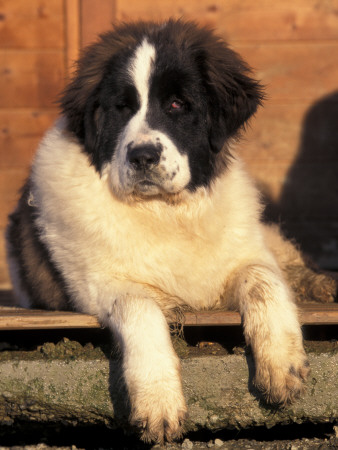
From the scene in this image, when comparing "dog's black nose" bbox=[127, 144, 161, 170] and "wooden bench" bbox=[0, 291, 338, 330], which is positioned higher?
"dog's black nose" bbox=[127, 144, 161, 170]

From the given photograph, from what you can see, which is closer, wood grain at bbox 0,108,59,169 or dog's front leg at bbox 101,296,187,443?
dog's front leg at bbox 101,296,187,443

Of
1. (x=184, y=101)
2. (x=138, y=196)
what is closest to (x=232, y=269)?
(x=138, y=196)

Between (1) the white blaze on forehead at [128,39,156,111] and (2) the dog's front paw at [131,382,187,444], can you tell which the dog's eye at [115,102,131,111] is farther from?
(2) the dog's front paw at [131,382,187,444]

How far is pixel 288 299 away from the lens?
9.12 feet

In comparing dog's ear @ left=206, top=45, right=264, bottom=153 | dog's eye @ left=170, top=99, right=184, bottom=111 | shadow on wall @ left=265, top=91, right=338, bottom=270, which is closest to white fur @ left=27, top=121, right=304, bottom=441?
dog's ear @ left=206, top=45, right=264, bottom=153

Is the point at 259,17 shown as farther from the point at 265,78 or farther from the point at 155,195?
the point at 155,195

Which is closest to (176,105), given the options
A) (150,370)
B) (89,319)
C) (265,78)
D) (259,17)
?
(89,319)

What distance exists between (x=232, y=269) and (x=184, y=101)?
2.48 ft

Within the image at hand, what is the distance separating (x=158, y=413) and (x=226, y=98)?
4.51ft

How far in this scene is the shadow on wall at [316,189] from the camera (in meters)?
5.22

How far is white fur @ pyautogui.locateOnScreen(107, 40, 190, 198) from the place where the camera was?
8.97ft

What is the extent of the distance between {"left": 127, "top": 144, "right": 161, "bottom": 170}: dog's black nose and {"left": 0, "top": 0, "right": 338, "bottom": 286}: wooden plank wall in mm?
2532

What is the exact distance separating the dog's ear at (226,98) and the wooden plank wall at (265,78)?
6.95ft

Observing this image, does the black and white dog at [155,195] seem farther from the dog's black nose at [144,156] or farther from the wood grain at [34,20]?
the wood grain at [34,20]
